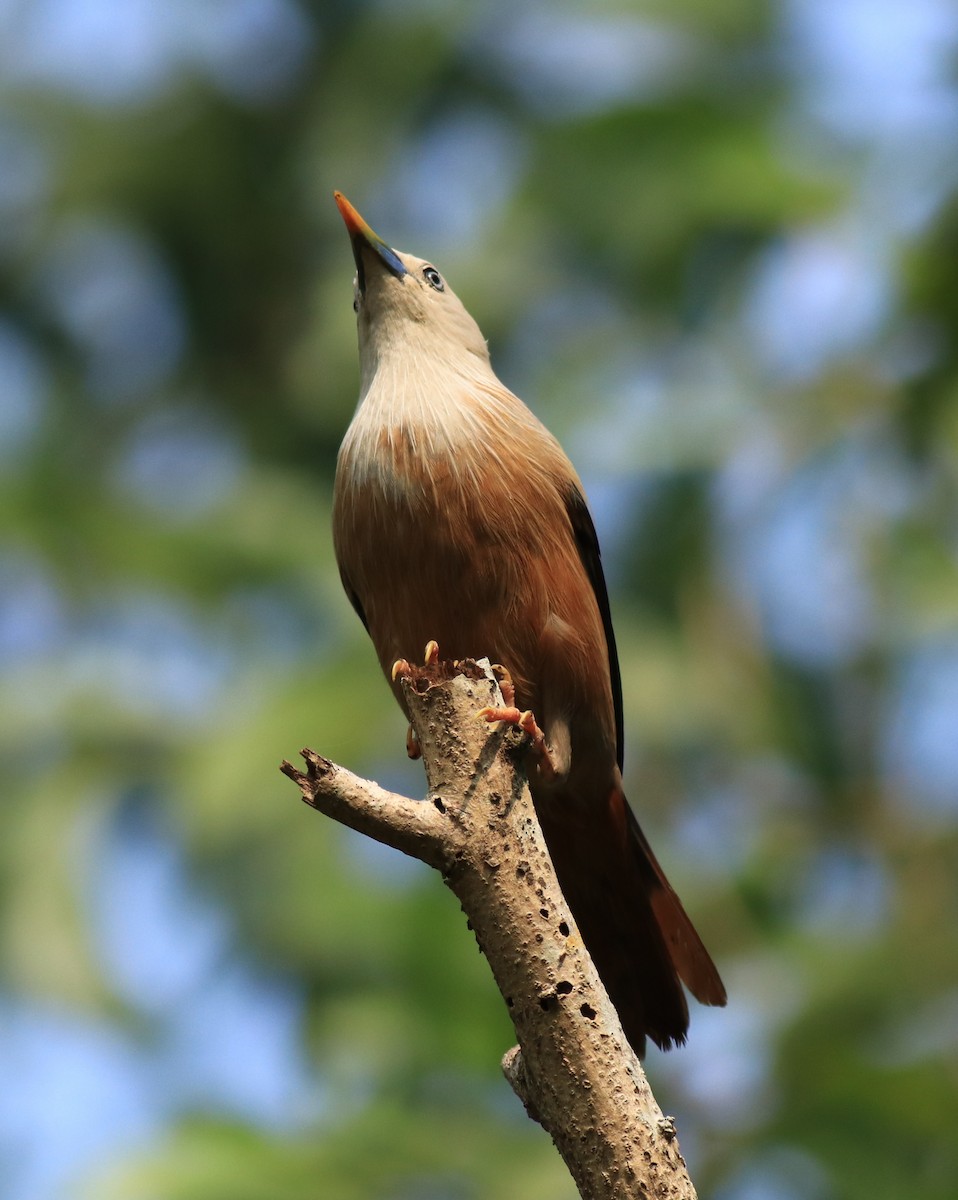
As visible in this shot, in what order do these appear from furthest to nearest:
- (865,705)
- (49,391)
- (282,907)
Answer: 1. (49,391)
2. (865,705)
3. (282,907)

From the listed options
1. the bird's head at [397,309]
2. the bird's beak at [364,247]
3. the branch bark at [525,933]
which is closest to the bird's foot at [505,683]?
the branch bark at [525,933]

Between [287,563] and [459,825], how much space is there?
548 cm

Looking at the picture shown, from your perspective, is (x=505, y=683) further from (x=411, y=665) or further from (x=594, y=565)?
(x=594, y=565)

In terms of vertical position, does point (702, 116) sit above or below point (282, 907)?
above

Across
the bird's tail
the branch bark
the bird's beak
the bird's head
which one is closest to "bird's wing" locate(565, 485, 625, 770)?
the bird's tail

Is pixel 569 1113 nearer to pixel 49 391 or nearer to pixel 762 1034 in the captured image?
pixel 762 1034

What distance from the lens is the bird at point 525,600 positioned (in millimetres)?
4109

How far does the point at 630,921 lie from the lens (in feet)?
→ 14.4

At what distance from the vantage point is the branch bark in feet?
9.79

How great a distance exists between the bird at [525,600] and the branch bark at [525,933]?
0.60m

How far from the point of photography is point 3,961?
319 inches

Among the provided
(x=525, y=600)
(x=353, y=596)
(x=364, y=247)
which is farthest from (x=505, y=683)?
(x=364, y=247)

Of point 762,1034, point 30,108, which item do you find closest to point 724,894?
point 762,1034

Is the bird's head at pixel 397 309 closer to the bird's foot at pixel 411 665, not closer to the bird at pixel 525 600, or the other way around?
the bird at pixel 525 600
